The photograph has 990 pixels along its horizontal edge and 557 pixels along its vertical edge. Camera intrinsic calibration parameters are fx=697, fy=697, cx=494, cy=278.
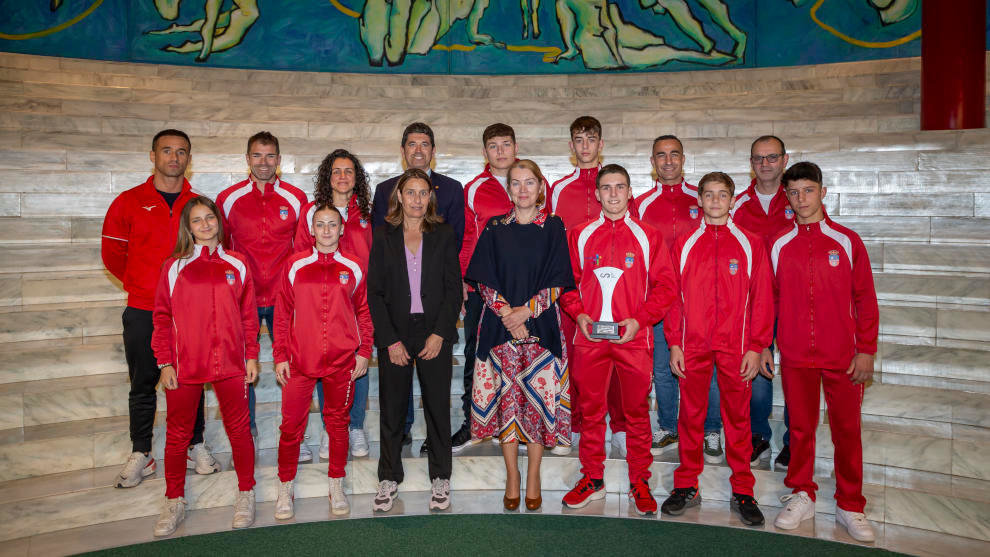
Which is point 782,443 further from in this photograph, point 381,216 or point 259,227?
point 259,227

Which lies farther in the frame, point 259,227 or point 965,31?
point 965,31

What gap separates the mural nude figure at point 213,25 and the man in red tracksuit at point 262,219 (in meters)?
5.26

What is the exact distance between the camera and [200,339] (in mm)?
A: 3387

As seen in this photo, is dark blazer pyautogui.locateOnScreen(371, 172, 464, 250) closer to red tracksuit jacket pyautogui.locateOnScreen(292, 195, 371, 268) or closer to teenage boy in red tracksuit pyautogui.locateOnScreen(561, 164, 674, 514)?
red tracksuit jacket pyautogui.locateOnScreen(292, 195, 371, 268)

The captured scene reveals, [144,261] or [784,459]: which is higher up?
[144,261]

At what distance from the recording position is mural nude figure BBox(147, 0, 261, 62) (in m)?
8.29

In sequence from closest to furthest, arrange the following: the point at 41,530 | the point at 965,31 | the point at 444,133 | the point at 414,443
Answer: the point at 41,530 → the point at 414,443 → the point at 965,31 → the point at 444,133

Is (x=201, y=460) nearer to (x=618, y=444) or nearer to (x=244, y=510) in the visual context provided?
(x=244, y=510)

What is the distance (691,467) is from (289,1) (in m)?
7.60

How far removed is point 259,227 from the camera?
3.93m

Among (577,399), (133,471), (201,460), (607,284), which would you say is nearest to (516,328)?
(607,284)

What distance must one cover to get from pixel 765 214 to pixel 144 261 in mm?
3461

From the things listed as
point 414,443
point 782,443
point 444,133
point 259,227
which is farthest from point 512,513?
point 444,133

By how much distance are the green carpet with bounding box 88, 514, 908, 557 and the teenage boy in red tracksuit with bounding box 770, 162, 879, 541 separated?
26cm
